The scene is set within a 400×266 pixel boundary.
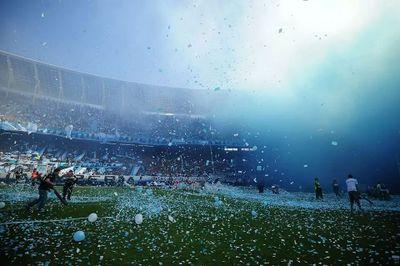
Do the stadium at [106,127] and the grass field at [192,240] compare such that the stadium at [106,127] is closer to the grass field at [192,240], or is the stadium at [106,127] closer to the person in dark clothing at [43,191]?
the person in dark clothing at [43,191]

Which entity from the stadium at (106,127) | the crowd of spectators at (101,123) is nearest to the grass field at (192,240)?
the stadium at (106,127)

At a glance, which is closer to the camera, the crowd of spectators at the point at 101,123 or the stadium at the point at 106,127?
the stadium at the point at 106,127

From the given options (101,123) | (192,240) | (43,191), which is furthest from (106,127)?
(192,240)

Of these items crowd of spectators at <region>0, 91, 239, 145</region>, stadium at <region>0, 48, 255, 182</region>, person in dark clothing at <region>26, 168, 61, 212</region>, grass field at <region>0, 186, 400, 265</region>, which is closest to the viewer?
grass field at <region>0, 186, 400, 265</region>

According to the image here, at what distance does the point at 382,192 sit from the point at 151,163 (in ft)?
124

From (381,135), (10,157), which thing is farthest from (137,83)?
(381,135)

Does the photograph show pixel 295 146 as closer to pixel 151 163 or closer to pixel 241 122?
pixel 241 122

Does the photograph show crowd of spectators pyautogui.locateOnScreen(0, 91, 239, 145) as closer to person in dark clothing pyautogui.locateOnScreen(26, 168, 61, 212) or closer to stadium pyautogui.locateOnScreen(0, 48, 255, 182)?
stadium pyautogui.locateOnScreen(0, 48, 255, 182)

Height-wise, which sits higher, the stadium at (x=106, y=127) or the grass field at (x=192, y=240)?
the stadium at (x=106, y=127)

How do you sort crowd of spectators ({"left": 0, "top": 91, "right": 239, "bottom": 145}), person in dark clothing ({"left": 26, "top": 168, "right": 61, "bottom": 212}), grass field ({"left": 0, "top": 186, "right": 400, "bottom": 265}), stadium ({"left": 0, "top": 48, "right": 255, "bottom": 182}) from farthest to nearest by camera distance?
crowd of spectators ({"left": 0, "top": 91, "right": 239, "bottom": 145})
stadium ({"left": 0, "top": 48, "right": 255, "bottom": 182})
person in dark clothing ({"left": 26, "top": 168, "right": 61, "bottom": 212})
grass field ({"left": 0, "top": 186, "right": 400, "bottom": 265})

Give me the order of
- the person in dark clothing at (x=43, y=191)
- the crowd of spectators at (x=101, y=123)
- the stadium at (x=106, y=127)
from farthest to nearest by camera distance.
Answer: the crowd of spectators at (x=101, y=123)
the stadium at (x=106, y=127)
the person in dark clothing at (x=43, y=191)

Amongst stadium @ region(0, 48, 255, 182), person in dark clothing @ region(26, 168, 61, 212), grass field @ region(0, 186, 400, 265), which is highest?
stadium @ region(0, 48, 255, 182)

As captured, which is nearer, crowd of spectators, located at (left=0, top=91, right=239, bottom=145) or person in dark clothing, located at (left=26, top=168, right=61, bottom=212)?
person in dark clothing, located at (left=26, top=168, right=61, bottom=212)

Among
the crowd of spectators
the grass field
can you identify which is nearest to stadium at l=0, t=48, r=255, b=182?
the crowd of spectators
